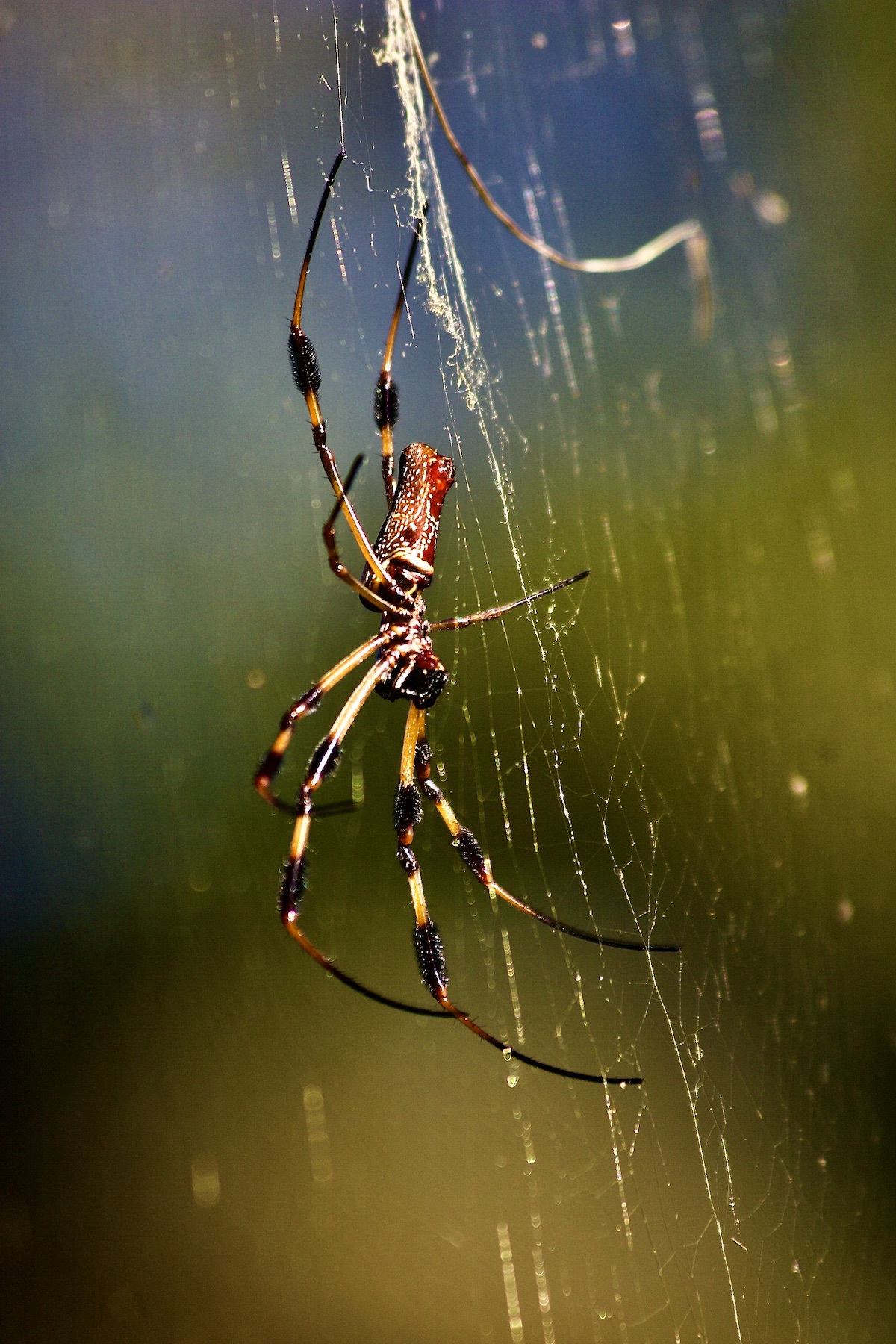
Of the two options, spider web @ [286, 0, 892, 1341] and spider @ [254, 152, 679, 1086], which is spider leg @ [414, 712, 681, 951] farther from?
spider web @ [286, 0, 892, 1341]

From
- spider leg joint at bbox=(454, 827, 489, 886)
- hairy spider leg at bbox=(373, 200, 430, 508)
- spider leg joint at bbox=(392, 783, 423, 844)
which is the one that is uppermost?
hairy spider leg at bbox=(373, 200, 430, 508)

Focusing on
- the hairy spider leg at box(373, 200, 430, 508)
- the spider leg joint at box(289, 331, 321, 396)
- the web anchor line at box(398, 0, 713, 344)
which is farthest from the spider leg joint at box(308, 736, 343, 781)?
the web anchor line at box(398, 0, 713, 344)

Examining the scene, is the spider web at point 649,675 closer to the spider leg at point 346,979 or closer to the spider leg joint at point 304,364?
the spider leg joint at point 304,364

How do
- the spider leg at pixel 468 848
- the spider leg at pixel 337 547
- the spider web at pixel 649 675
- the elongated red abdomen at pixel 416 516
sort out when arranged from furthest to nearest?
1. the spider web at pixel 649 675
2. the spider leg at pixel 468 848
3. the elongated red abdomen at pixel 416 516
4. the spider leg at pixel 337 547

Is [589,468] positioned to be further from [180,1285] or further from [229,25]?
[180,1285]

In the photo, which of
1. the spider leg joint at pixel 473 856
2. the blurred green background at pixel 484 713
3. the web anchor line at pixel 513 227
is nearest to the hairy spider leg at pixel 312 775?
the spider leg joint at pixel 473 856

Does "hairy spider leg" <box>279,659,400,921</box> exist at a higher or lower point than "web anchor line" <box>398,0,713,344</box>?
lower

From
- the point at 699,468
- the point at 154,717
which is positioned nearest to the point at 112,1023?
the point at 154,717

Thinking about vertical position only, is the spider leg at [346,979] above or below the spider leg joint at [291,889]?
below
